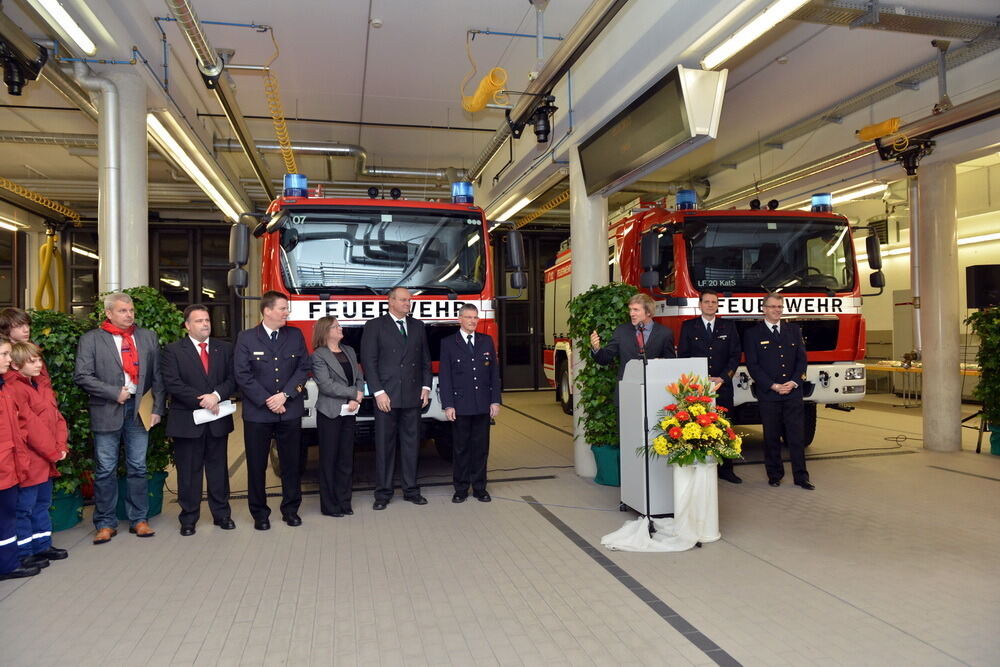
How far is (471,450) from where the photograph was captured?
5.84 m

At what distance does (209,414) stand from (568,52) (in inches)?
158

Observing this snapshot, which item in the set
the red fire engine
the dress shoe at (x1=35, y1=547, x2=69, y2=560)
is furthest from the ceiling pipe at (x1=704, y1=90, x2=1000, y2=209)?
the dress shoe at (x1=35, y1=547, x2=69, y2=560)

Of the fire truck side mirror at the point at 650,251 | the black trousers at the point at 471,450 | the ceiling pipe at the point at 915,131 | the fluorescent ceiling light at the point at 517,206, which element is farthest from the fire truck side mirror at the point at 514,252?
the ceiling pipe at the point at 915,131

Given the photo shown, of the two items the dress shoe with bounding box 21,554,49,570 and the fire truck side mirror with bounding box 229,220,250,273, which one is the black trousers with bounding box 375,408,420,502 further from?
the dress shoe with bounding box 21,554,49,570

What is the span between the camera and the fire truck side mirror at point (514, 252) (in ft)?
19.6

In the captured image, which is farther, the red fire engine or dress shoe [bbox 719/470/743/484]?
the red fire engine

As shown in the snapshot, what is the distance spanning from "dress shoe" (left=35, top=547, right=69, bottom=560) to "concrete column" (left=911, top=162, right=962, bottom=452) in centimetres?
853

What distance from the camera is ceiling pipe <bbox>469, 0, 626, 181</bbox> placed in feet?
16.3

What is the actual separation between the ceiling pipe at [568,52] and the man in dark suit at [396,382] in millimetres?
2389

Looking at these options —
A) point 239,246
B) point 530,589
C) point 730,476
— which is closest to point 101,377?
point 239,246

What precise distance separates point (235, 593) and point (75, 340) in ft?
8.14

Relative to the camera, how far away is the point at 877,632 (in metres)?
3.15

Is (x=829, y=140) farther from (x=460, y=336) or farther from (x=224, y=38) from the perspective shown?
(x=224, y=38)

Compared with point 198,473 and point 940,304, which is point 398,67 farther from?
point 940,304
